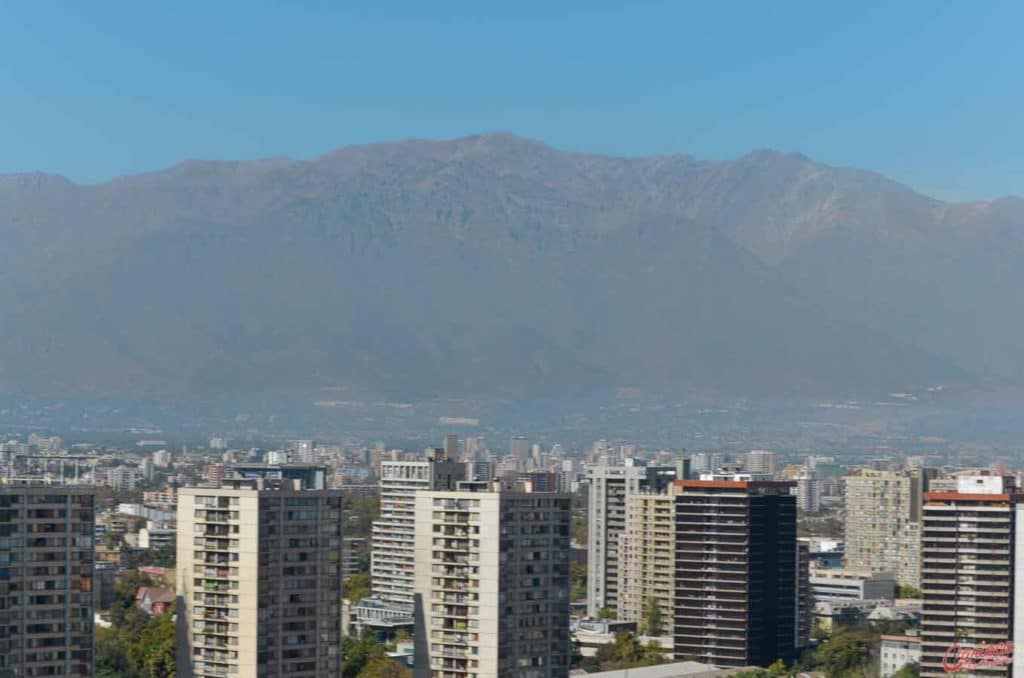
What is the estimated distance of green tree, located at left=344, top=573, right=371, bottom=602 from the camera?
43.0m

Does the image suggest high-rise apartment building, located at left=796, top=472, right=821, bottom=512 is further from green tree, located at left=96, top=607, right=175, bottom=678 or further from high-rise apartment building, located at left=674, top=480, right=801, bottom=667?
green tree, located at left=96, top=607, right=175, bottom=678

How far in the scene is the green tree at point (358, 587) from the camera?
43.0 meters

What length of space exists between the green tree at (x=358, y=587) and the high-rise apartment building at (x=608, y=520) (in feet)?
16.8

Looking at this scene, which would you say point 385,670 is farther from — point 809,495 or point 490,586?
point 809,495

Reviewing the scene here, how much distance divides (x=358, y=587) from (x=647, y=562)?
7047 mm

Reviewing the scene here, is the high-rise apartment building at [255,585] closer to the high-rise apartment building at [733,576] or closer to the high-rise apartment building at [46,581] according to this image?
the high-rise apartment building at [46,581]

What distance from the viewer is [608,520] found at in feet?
147

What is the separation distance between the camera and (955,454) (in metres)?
107

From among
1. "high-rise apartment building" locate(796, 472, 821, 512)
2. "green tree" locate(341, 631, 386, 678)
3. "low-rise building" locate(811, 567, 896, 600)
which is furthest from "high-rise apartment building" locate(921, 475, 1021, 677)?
"high-rise apartment building" locate(796, 472, 821, 512)

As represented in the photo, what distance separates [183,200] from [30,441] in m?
55.4

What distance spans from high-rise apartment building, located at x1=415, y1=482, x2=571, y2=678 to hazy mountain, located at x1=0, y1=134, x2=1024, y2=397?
295 ft

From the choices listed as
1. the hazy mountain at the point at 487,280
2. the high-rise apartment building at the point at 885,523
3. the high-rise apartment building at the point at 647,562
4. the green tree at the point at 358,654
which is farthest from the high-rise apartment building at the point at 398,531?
the hazy mountain at the point at 487,280

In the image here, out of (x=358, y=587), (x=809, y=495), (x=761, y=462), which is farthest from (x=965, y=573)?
(x=761, y=462)

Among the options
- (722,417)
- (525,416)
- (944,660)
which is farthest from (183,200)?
(944,660)
